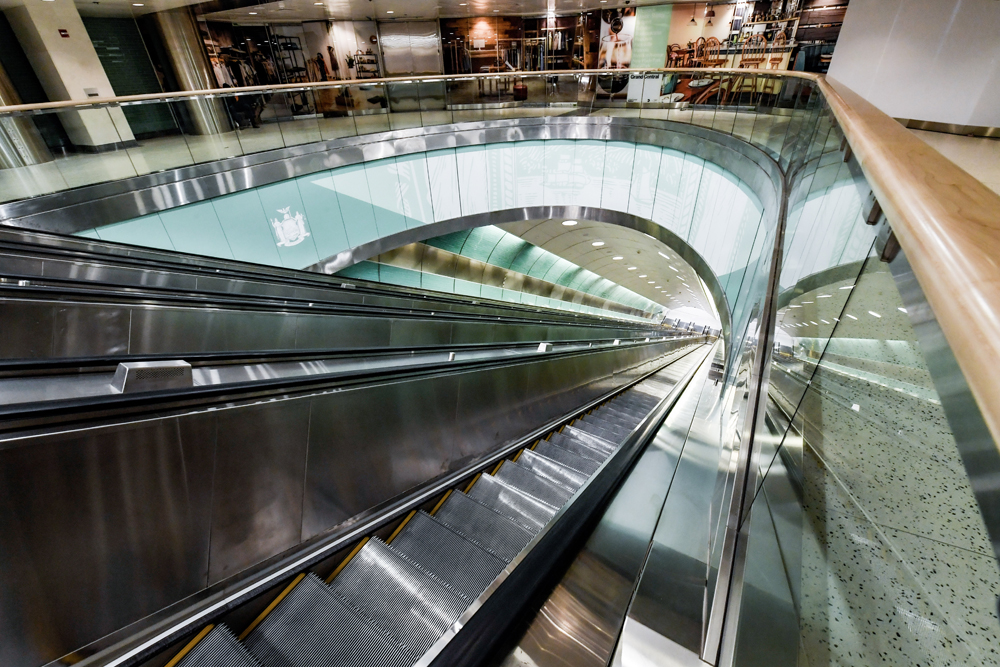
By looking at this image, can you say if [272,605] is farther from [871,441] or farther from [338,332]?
[338,332]

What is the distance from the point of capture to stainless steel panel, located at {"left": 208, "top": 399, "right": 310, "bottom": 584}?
219cm

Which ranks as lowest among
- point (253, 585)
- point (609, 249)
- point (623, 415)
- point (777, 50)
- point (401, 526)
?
point (609, 249)

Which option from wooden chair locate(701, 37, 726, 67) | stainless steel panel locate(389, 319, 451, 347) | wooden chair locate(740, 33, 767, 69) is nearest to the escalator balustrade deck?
stainless steel panel locate(389, 319, 451, 347)

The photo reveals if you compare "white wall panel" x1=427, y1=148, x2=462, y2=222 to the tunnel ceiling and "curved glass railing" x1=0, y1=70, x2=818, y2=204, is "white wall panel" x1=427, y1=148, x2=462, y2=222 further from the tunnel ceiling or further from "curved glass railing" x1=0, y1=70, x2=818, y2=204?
the tunnel ceiling

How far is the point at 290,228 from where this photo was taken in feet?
36.6

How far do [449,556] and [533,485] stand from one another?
1139mm

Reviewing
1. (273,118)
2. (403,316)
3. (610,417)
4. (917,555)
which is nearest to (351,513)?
(403,316)

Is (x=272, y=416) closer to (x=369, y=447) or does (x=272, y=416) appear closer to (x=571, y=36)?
(x=369, y=447)

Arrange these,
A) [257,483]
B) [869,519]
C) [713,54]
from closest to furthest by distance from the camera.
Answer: [869,519] → [257,483] → [713,54]

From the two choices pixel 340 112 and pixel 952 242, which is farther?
pixel 340 112

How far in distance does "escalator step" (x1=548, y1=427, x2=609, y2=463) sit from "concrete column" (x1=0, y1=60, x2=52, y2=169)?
878 cm

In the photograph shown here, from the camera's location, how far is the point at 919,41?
27.7 feet

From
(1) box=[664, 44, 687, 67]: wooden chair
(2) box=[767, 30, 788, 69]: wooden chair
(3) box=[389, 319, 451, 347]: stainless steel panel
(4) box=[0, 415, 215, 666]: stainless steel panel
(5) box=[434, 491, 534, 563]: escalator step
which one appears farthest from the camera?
(1) box=[664, 44, 687, 67]: wooden chair

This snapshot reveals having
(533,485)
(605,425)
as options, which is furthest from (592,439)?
(533,485)
